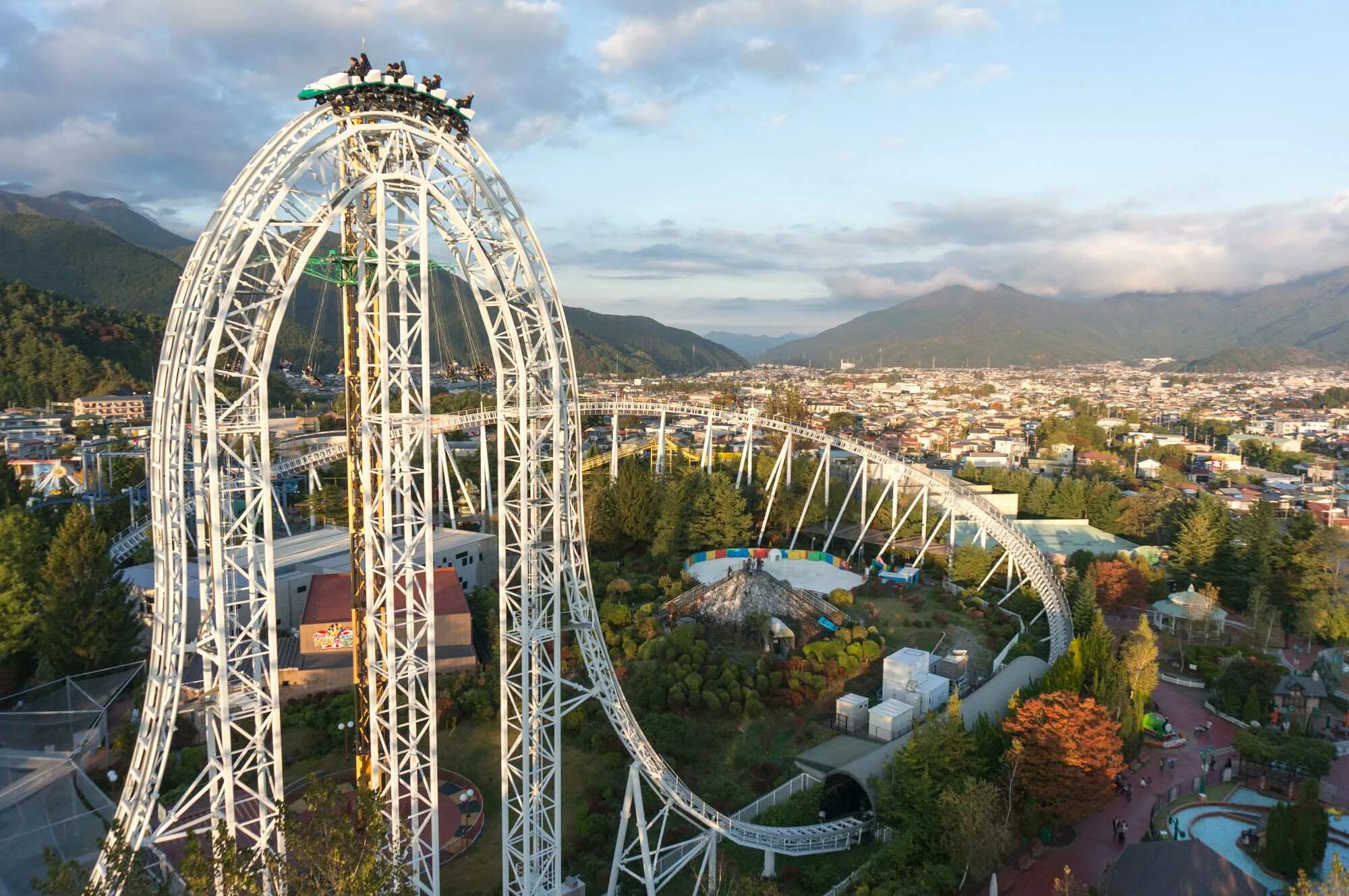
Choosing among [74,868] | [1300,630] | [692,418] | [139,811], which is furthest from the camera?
[692,418]

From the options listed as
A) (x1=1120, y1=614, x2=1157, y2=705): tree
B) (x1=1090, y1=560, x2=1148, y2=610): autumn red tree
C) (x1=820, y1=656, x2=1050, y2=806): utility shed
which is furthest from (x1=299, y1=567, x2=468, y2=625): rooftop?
(x1=1090, y1=560, x2=1148, y2=610): autumn red tree

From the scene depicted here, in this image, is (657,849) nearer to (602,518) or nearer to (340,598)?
(340,598)

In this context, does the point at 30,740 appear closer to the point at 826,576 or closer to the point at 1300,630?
the point at 826,576

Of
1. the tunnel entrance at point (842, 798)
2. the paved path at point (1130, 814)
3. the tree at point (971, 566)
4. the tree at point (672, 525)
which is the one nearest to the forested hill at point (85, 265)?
the tree at point (672, 525)

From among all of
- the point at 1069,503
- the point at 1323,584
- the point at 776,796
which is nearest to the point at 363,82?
the point at 776,796

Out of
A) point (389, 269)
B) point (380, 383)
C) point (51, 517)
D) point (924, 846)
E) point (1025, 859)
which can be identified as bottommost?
point (1025, 859)

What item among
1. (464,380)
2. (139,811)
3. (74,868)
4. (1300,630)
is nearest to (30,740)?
(139,811)

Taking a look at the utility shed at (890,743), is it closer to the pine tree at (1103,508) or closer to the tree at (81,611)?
the tree at (81,611)

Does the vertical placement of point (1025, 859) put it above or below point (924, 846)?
below
